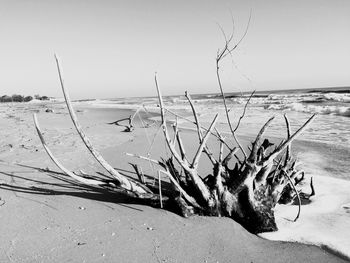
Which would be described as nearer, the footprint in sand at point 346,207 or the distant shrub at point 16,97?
the footprint in sand at point 346,207

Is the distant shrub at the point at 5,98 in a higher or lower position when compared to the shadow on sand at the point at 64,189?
lower

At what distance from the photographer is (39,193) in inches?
134

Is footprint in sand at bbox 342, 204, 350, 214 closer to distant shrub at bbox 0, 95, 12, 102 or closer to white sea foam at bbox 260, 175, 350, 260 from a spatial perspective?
white sea foam at bbox 260, 175, 350, 260

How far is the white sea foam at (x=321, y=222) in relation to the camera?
2.69m

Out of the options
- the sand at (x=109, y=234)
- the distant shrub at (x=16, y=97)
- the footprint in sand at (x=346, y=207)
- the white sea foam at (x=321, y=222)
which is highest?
the sand at (x=109, y=234)

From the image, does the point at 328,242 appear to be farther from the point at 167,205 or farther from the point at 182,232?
the point at 167,205

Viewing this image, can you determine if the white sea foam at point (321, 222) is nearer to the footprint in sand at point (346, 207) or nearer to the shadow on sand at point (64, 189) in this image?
the footprint in sand at point (346, 207)

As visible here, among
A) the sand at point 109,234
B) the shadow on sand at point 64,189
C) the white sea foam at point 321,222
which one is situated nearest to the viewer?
the sand at point 109,234

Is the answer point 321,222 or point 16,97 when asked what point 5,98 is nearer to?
point 16,97

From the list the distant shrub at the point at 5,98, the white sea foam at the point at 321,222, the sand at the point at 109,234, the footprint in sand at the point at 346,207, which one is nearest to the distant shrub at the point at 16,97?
the distant shrub at the point at 5,98

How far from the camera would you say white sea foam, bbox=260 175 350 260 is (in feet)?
8.82

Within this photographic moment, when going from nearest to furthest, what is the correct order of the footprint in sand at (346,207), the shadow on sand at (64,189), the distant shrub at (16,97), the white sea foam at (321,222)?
the white sea foam at (321,222), the shadow on sand at (64,189), the footprint in sand at (346,207), the distant shrub at (16,97)

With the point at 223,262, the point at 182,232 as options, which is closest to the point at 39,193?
the point at 182,232

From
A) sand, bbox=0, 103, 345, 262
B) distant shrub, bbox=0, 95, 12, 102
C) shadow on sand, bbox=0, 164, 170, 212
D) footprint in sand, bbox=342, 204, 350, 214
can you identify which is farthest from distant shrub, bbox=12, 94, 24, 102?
footprint in sand, bbox=342, 204, 350, 214
